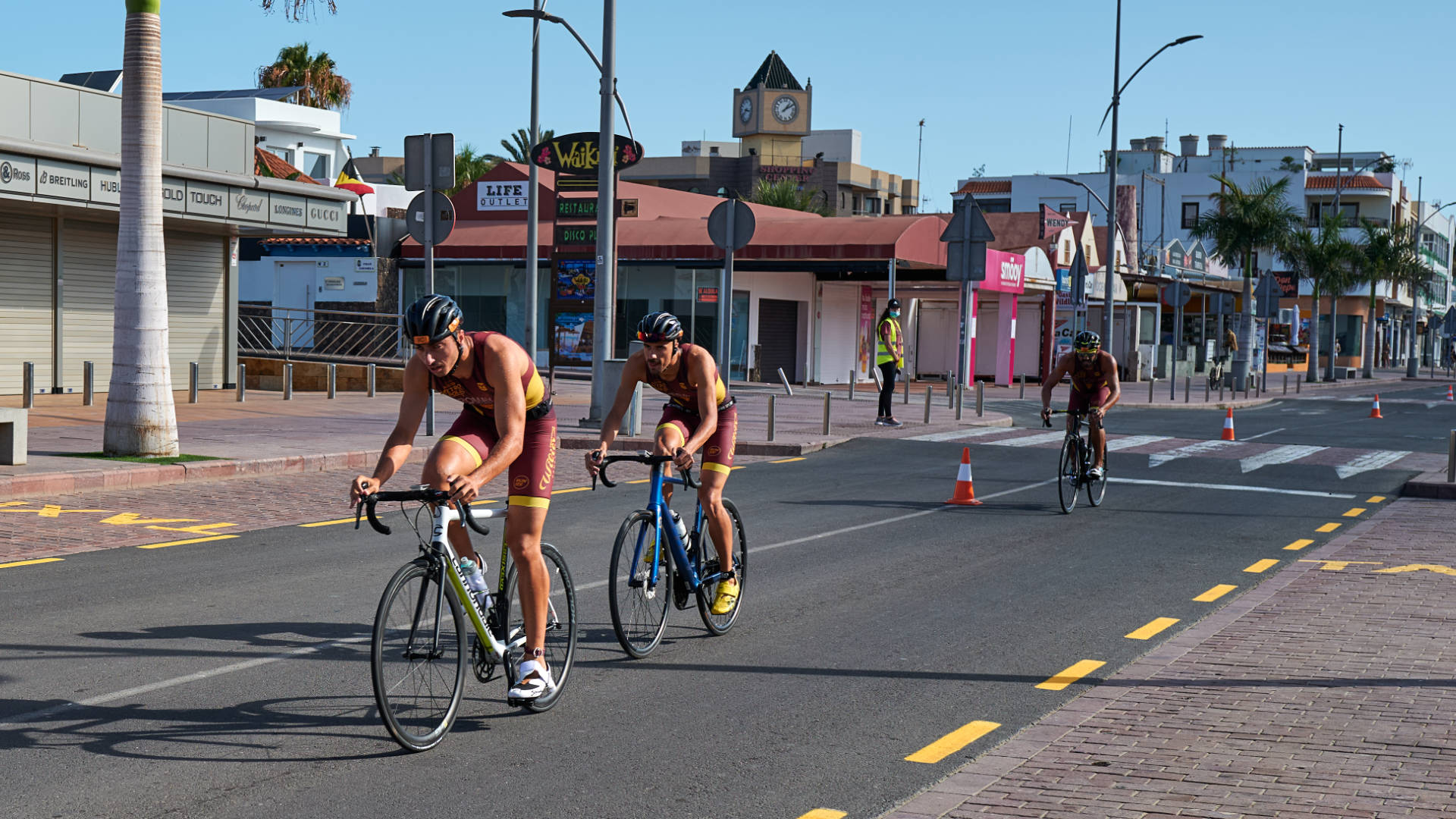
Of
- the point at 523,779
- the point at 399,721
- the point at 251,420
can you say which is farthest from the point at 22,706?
the point at 251,420

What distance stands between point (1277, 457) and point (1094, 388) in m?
7.63

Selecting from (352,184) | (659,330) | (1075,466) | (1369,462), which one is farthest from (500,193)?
(659,330)

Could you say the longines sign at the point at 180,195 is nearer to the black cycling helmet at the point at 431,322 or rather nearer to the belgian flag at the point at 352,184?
the black cycling helmet at the point at 431,322

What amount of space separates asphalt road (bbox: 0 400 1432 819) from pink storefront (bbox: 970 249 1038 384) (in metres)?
27.5

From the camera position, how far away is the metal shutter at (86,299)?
2498cm

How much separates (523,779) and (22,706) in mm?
2345

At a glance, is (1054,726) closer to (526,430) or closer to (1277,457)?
(526,430)

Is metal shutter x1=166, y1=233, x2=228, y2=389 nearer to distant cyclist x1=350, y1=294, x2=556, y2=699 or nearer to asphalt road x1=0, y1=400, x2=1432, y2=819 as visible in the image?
asphalt road x1=0, y1=400, x2=1432, y2=819

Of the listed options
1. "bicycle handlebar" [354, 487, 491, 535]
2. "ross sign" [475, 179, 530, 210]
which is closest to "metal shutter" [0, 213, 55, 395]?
"ross sign" [475, 179, 530, 210]

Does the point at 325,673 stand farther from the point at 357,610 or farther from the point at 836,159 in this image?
the point at 836,159

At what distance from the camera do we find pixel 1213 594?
965 centimetres

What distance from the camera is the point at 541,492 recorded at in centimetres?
604

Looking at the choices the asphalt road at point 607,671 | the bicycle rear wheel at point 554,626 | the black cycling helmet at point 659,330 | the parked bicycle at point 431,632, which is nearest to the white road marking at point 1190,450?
the asphalt road at point 607,671

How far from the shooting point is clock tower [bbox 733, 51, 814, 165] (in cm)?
10738
